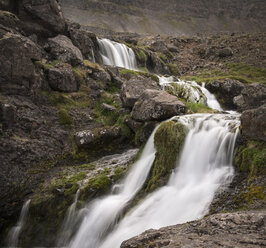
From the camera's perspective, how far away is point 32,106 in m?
11.8

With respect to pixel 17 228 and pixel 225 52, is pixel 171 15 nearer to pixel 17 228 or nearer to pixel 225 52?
pixel 225 52

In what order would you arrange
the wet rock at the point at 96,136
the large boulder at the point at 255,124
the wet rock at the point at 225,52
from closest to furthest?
the large boulder at the point at 255,124 → the wet rock at the point at 96,136 → the wet rock at the point at 225,52

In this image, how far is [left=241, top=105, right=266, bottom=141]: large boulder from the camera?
689 centimetres

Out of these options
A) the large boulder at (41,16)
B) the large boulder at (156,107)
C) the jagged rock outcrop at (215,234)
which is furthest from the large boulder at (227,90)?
the jagged rock outcrop at (215,234)

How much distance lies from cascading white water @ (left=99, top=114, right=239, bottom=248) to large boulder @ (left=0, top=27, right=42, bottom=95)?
8336 millimetres

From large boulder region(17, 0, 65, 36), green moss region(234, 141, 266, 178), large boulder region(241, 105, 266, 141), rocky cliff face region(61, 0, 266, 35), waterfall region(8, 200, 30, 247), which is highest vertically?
rocky cliff face region(61, 0, 266, 35)

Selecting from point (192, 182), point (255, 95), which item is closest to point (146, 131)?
point (192, 182)

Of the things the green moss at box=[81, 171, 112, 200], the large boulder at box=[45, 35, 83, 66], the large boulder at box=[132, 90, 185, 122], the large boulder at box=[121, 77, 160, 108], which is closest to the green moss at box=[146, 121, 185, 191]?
the large boulder at box=[132, 90, 185, 122]

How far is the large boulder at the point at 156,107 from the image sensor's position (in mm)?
10445

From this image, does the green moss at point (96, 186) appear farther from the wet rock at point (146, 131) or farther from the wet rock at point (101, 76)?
the wet rock at point (101, 76)

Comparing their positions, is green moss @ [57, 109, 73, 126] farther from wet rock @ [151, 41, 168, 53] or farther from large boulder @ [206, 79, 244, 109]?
wet rock @ [151, 41, 168, 53]

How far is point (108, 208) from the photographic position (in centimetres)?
756

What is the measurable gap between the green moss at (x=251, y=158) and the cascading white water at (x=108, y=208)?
320cm

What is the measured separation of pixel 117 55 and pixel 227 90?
41.6ft
